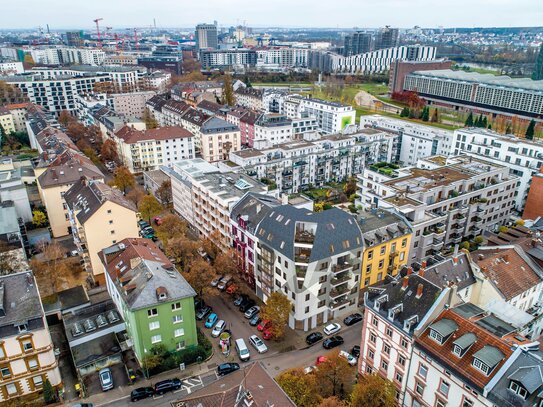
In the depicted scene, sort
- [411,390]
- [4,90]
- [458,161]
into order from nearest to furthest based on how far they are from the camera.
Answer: [411,390], [458,161], [4,90]

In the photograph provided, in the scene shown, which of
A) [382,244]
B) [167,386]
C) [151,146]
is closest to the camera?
[167,386]

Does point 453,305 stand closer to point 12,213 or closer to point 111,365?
point 111,365

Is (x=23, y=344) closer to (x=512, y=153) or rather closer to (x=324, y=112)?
(x=512, y=153)

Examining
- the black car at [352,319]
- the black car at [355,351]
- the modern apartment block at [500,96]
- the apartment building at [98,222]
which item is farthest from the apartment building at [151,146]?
the modern apartment block at [500,96]

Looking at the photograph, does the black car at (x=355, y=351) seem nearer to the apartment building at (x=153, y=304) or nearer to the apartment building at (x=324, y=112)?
the apartment building at (x=153, y=304)

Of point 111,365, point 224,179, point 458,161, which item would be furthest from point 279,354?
point 458,161

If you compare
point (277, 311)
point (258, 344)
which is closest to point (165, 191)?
point (258, 344)

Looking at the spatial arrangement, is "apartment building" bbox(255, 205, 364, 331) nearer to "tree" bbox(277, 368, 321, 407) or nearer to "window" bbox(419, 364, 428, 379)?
"tree" bbox(277, 368, 321, 407)
